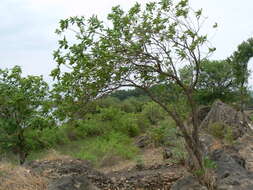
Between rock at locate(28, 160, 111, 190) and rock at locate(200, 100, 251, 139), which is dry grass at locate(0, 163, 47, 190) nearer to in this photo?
rock at locate(28, 160, 111, 190)

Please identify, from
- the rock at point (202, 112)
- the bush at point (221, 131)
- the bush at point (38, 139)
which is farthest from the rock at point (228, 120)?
the bush at point (38, 139)

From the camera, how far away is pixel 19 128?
397 inches

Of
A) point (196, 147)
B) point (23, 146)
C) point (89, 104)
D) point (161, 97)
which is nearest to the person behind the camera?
point (89, 104)

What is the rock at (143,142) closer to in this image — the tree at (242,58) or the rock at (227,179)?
the tree at (242,58)

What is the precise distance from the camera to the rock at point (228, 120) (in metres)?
11.8

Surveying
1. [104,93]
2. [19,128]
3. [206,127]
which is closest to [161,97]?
[104,93]

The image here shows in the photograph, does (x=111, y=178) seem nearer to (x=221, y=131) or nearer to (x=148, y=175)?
(x=148, y=175)

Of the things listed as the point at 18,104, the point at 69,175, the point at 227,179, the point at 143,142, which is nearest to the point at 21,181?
the point at 69,175

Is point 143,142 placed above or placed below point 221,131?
below

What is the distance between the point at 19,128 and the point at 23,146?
0.87 metres

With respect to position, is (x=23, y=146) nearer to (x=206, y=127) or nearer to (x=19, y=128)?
(x=19, y=128)

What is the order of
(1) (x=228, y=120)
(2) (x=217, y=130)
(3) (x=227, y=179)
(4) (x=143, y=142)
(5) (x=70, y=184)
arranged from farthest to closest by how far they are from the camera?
(4) (x=143, y=142)
(1) (x=228, y=120)
(2) (x=217, y=130)
(5) (x=70, y=184)
(3) (x=227, y=179)

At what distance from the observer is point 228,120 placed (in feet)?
41.2

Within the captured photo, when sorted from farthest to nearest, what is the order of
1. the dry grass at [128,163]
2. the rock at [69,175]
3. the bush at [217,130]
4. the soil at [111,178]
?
the bush at [217,130] → the dry grass at [128,163] → the soil at [111,178] → the rock at [69,175]
